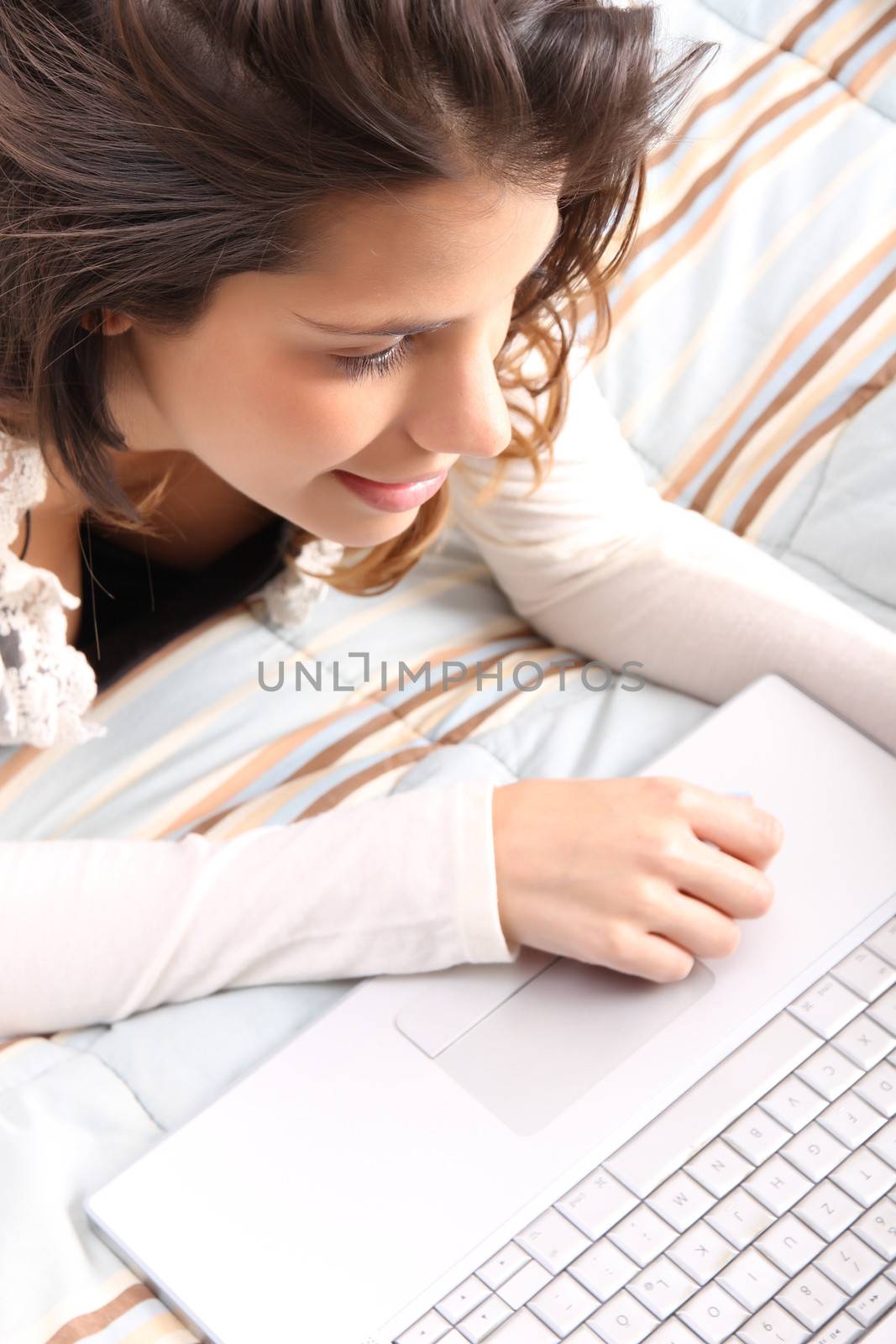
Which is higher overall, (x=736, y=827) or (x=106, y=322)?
(x=106, y=322)

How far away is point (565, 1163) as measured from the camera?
0.59 m

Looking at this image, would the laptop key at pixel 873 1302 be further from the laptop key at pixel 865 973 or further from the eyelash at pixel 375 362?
the eyelash at pixel 375 362

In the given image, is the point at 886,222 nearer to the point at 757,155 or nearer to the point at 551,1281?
the point at 757,155

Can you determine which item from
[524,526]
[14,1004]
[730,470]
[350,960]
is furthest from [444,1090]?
[730,470]

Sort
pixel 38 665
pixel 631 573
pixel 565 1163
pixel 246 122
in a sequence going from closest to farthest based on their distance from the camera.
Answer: pixel 246 122 < pixel 565 1163 < pixel 38 665 < pixel 631 573

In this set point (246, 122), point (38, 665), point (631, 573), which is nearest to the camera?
point (246, 122)

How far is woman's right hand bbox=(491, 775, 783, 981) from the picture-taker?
0.64 m

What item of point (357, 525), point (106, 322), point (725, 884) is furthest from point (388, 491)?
point (725, 884)

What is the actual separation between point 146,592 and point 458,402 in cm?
37

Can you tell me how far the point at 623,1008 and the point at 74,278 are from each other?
42cm

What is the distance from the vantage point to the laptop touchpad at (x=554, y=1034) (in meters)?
0.62

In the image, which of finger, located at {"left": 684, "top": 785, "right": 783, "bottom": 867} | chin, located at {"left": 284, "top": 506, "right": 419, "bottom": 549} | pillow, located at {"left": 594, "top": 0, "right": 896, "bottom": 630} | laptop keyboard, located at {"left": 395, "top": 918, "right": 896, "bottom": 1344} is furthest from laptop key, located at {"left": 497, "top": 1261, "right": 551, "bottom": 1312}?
pillow, located at {"left": 594, "top": 0, "right": 896, "bottom": 630}

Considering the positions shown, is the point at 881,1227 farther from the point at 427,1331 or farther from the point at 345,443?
the point at 345,443

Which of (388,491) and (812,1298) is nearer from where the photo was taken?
(812,1298)
